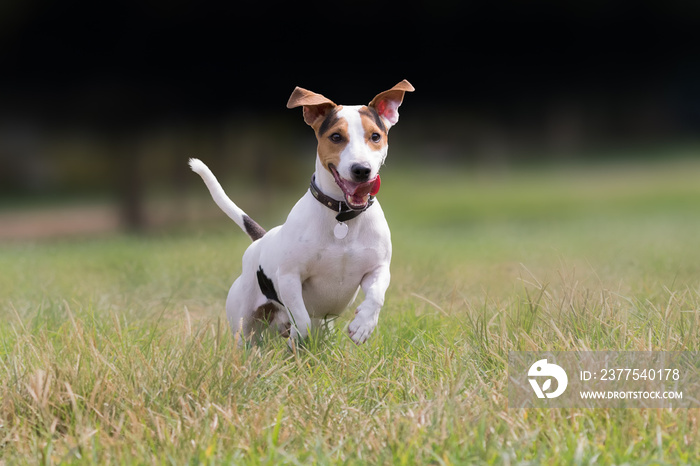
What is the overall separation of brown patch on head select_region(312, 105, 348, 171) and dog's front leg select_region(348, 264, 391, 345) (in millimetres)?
655

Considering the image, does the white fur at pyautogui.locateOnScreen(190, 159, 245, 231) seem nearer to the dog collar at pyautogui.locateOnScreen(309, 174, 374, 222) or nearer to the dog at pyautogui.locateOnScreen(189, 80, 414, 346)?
the dog at pyautogui.locateOnScreen(189, 80, 414, 346)

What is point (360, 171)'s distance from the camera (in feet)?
11.9

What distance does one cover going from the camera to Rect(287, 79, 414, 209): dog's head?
3674 mm

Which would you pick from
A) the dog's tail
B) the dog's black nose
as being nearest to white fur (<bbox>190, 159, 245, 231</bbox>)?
the dog's tail

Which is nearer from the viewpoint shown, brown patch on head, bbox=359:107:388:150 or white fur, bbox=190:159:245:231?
brown patch on head, bbox=359:107:388:150

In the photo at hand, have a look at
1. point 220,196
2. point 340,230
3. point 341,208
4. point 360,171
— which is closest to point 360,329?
point 340,230

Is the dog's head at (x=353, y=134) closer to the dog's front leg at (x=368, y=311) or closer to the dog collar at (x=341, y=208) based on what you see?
the dog collar at (x=341, y=208)

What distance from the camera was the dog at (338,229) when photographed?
3768mm

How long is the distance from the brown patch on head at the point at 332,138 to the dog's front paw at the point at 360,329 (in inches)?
31.2

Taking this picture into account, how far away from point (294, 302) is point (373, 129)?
3.30 feet

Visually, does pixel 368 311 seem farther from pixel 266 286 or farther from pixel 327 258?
pixel 266 286

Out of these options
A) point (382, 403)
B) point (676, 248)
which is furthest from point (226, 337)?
point (676, 248)

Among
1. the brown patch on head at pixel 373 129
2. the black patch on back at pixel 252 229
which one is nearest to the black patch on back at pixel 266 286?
the black patch on back at pixel 252 229

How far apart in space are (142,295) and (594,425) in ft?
14.7
